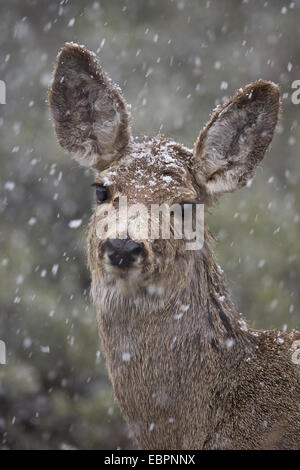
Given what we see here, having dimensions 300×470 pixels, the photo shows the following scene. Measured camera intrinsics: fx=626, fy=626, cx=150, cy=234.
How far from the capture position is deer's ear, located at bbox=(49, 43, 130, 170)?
4520mm

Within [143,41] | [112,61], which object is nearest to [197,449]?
[112,61]

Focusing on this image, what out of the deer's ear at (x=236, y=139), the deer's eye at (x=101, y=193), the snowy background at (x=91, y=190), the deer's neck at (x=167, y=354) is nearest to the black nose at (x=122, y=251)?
the deer's neck at (x=167, y=354)

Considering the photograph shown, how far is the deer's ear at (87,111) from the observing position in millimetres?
4520

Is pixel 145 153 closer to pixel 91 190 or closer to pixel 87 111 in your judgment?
pixel 87 111

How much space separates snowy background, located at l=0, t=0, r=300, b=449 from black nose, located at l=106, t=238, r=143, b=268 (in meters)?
4.59

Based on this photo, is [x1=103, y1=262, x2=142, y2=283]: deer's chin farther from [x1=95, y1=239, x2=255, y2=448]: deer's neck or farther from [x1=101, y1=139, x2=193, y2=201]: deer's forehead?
[x1=101, y1=139, x2=193, y2=201]: deer's forehead

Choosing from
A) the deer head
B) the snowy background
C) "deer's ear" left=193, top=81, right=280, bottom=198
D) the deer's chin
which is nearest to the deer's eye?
the deer head

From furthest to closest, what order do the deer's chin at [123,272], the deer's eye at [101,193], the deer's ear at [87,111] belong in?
the deer's ear at [87,111] → the deer's eye at [101,193] → the deer's chin at [123,272]

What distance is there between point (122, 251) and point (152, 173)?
0.78 meters

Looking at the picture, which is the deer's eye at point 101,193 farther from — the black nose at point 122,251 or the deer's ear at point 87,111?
the black nose at point 122,251

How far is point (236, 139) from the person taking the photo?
456cm

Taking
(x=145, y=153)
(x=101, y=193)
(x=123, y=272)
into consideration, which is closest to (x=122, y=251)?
(x=123, y=272)

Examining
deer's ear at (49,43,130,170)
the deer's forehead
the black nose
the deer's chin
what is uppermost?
deer's ear at (49,43,130,170)

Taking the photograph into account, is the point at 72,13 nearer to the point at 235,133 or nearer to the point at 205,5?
the point at 205,5
